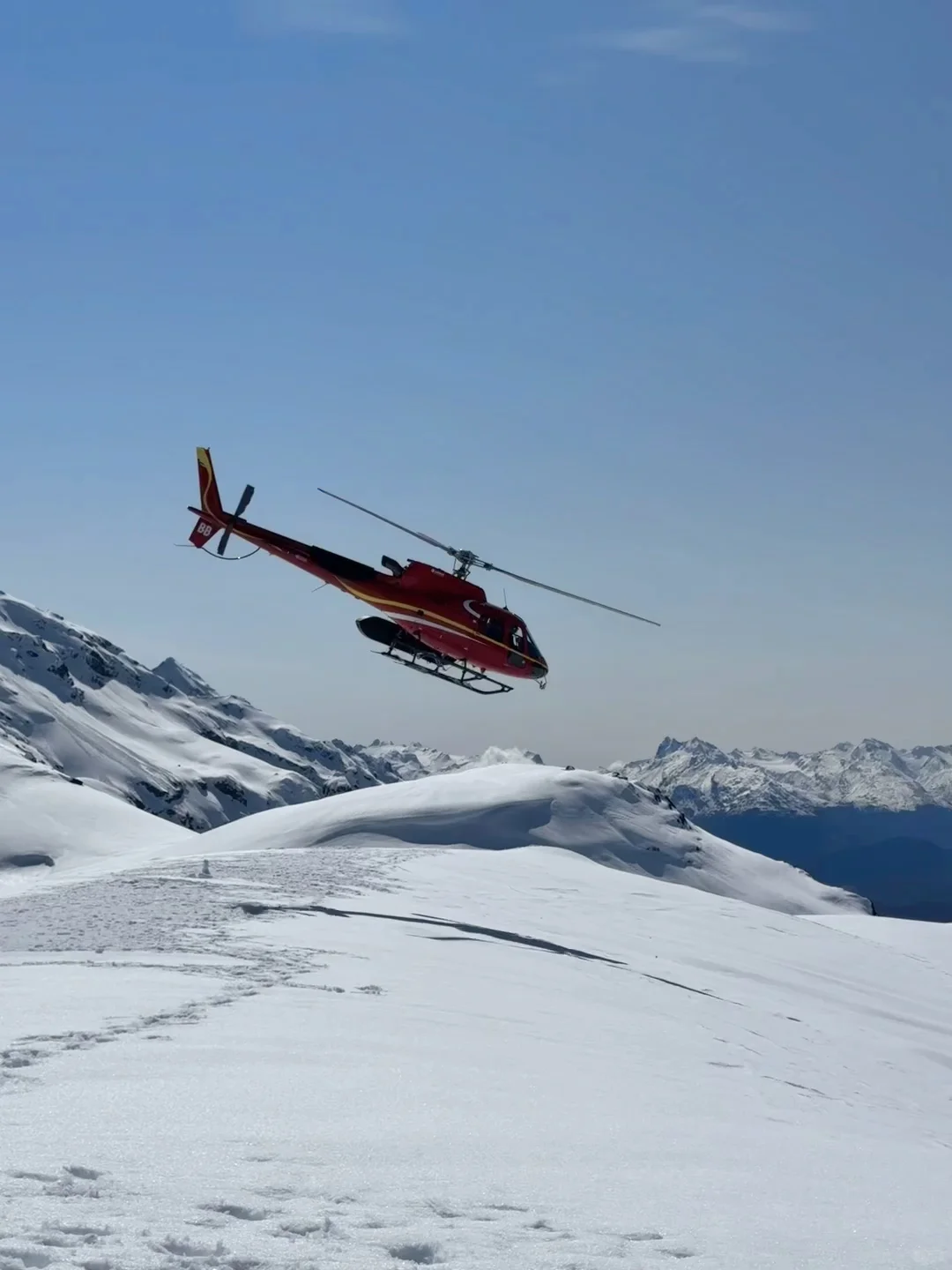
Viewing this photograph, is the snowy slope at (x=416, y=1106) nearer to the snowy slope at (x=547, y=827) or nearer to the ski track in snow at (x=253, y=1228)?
the ski track in snow at (x=253, y=1228)

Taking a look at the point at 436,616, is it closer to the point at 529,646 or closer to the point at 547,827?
the point at 529,646

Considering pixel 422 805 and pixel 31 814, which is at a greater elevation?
pixel 422 805

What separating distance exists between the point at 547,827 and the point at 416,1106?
6813cm

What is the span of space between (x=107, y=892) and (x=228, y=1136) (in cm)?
1737

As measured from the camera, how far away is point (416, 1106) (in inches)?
352

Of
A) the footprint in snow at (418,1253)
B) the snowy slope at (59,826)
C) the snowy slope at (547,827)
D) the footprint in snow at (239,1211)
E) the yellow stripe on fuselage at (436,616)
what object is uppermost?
the yellow stripe on fuselage at (436,616)

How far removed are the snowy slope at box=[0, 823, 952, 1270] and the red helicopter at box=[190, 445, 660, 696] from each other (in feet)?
43.3

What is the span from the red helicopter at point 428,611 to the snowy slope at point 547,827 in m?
28.0

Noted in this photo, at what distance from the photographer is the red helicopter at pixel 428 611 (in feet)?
116

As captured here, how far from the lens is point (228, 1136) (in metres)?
7.37

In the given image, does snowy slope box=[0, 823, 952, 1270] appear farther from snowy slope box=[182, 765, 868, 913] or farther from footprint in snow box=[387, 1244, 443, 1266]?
snowy slope box=[182, 765, 868, 913]

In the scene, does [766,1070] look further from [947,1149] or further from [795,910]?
[795,910]

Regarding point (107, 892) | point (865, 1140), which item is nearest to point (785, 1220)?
point (865, 1140)

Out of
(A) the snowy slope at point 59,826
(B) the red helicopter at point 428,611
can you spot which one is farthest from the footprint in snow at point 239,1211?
(A) the snowy slope at point 59,826
